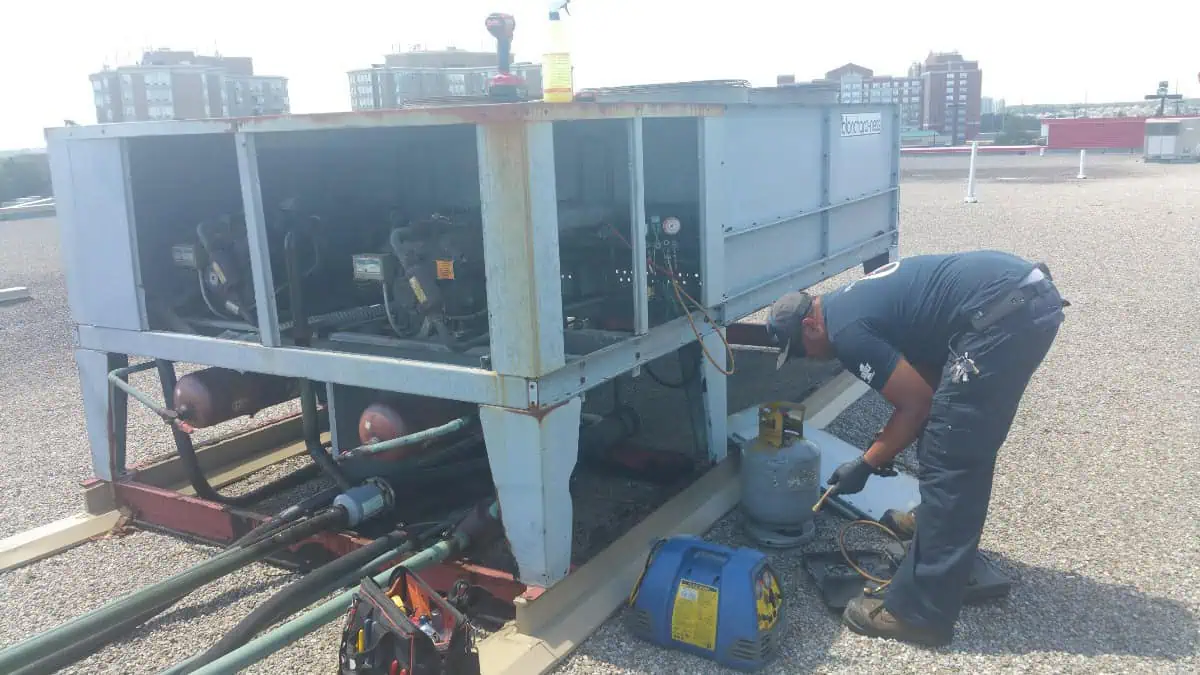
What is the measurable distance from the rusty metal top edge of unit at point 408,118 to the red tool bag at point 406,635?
5.07 ft

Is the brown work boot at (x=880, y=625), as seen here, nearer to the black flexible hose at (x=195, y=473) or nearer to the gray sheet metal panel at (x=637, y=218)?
the gray sheet metal panel at (x=637, y=218)

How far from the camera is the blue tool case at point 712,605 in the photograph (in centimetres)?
315

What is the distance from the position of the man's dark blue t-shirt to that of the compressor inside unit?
40.6 inches

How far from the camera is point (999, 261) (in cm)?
335

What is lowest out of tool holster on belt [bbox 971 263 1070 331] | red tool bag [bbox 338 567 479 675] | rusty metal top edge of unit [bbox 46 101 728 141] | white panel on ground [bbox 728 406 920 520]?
white panel on ground [bbox 728 406 920 520]

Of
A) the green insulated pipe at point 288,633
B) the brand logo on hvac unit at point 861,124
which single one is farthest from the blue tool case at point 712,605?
the brand logo on hvac unit at point 861,124

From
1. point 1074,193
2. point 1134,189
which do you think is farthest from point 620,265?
point 1134,189

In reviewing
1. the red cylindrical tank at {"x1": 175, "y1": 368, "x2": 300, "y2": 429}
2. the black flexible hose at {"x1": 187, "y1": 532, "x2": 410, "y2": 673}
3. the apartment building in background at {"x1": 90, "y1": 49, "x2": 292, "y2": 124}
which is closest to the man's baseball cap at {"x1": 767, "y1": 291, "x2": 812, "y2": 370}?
the black flexible hose at {"x1": 187, "y1": 532, "x2": 410, "y2": 673}

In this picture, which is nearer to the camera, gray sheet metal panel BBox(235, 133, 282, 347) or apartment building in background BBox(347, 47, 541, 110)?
gray sheet metal panel BBox(235, 133, 282, 347)

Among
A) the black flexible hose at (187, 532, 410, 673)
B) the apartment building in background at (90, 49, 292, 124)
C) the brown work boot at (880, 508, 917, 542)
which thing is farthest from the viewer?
the apartment building in background at (90, 49, 292, 124)

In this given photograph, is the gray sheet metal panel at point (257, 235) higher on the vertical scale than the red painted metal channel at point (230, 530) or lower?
→ higher

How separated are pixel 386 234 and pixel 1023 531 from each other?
139 inches

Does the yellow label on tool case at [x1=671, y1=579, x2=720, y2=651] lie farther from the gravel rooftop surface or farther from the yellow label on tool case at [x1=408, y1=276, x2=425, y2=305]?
the yellow label on tool case at [x1=408, y1=276, x2=425, y2=305]

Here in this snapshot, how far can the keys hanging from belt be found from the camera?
10.5 ft
